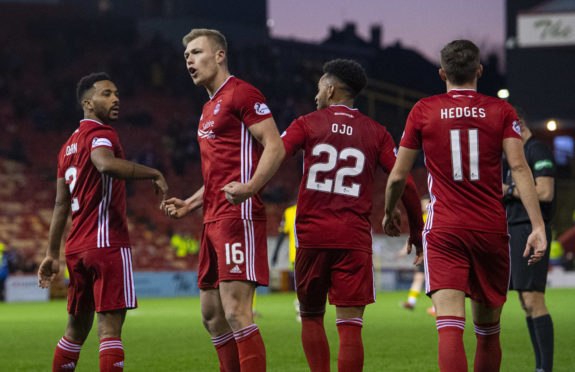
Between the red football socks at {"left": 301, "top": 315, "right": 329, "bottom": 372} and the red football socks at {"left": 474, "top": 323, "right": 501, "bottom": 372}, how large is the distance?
0.97 metres

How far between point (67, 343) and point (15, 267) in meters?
20.0

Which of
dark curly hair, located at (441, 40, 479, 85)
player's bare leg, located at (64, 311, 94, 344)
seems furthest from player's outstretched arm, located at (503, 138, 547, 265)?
player's bare leg, located at (64, 311, 94, 344)

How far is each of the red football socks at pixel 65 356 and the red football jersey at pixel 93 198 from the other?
62cm

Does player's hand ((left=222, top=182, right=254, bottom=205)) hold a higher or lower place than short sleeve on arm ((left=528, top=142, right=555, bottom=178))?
lower

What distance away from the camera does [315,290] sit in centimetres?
564

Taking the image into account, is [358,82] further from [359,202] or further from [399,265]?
[399,265]

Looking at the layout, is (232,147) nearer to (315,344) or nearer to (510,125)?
(315,344)

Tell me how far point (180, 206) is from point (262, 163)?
0.73 metres

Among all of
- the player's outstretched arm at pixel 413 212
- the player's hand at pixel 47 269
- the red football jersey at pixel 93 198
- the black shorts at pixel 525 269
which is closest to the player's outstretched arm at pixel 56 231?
the player's hand at pixel 47 269

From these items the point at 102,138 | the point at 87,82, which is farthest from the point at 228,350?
the point at 87,82

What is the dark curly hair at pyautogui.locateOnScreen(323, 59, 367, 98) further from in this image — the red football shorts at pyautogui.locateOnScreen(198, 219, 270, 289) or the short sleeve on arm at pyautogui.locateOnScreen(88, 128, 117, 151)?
the short sleeve on arm at pyautogui.locateOnScreen(88, 128, 117, 151)

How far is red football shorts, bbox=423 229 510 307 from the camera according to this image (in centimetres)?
494

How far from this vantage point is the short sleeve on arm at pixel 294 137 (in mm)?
5520

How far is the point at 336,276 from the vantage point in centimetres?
555
